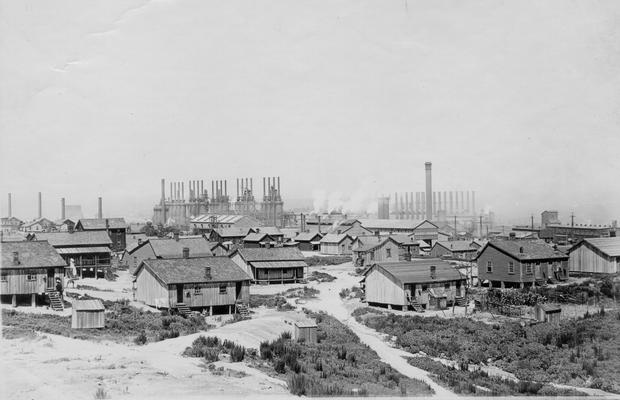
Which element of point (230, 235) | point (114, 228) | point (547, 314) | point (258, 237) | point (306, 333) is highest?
point (114, 228)

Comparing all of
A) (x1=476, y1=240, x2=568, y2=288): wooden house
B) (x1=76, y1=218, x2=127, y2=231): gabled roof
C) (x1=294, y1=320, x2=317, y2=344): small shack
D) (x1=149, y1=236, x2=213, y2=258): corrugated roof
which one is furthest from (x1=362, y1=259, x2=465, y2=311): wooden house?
(x1=76, y1=218, x2=127, y2=231): gabled roof

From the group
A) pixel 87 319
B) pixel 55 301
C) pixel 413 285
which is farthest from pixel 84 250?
pixel 413 285

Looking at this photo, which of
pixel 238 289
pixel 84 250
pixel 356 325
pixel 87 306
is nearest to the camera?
pixel 87 306

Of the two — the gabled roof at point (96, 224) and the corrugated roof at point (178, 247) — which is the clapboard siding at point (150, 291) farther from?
Answer: the gabled roof at point (96, 224)

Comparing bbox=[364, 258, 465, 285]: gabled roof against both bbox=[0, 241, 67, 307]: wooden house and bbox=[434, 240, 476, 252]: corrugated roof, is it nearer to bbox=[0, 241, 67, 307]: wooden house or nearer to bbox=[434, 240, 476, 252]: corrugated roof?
bbox=[0, 241, 67, 307]: wooden house

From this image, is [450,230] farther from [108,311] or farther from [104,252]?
[108,311]

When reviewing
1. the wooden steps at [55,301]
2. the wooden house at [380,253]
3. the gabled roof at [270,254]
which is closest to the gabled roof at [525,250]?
the gabled roof at [270,254]

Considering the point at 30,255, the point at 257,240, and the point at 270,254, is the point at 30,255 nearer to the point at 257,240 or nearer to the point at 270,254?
the point at 270,254
